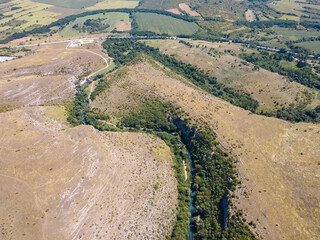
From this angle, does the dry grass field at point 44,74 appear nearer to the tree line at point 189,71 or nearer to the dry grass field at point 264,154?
the tree line at point 189,71

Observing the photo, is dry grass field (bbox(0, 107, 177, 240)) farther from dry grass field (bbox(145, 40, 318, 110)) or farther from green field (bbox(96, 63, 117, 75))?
dry grass field (bbox(145, 40, 318, 110))

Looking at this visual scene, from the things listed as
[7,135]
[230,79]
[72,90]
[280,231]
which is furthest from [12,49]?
[280,231]

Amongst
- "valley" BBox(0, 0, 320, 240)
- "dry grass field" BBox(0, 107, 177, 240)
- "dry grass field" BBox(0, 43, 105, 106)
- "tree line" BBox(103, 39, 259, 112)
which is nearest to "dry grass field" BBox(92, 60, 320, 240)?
"valley" BBox(0, 0, 320, 240)

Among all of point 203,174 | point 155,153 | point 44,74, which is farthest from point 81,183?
point 44,74

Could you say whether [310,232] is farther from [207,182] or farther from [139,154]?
[139,154]

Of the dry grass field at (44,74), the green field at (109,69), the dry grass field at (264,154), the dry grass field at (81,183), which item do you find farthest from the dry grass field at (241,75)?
the dry grass field at (81,183)

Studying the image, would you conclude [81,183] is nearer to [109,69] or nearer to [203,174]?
[203,174]

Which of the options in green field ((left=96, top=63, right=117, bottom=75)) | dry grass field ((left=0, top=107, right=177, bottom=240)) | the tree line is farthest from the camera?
green field ((left=96, top=63, right=117, bottom=75))
